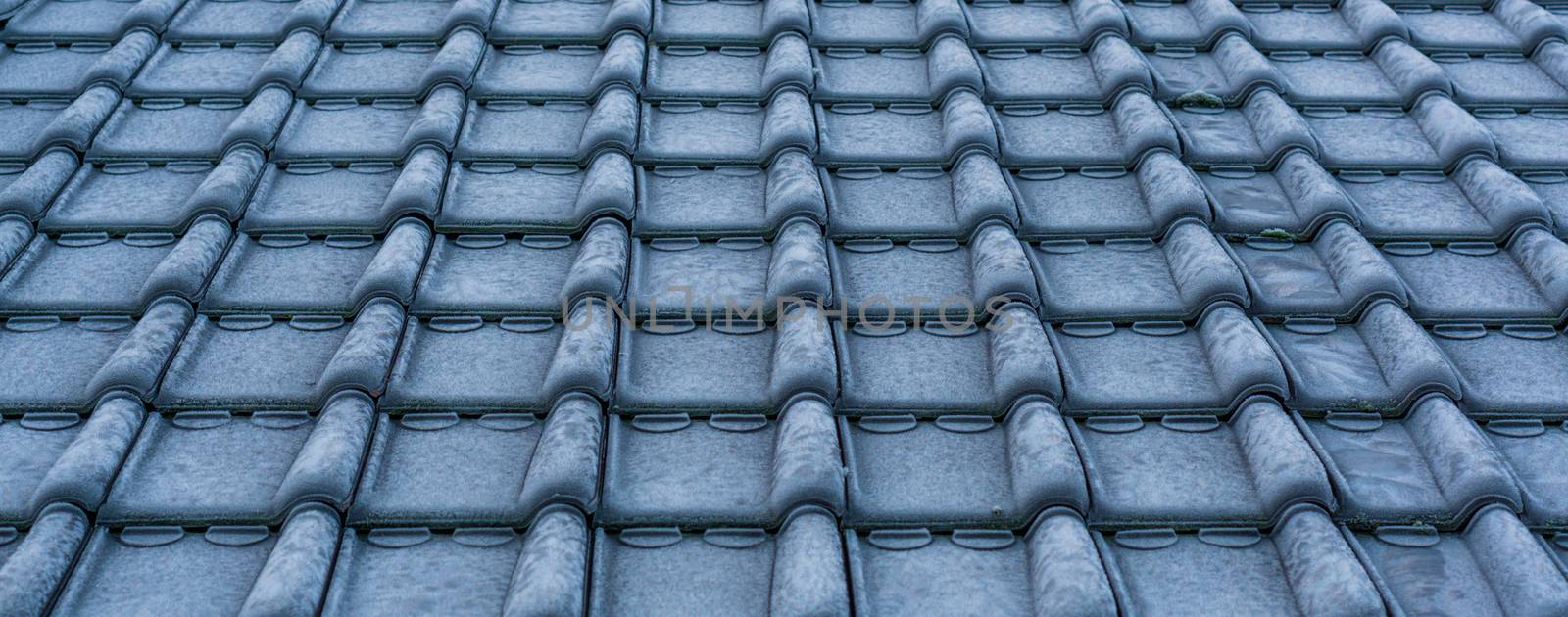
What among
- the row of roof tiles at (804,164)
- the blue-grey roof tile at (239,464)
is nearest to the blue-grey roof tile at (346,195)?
the row of roof tiles at (804,164)

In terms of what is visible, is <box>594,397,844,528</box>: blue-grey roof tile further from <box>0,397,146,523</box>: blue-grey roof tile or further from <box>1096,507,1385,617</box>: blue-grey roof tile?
<box>0,397,146,523</box>: blue-grey roof tile

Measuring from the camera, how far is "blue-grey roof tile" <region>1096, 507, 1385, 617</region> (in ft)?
8.04

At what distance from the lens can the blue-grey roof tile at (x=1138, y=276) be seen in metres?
3.26

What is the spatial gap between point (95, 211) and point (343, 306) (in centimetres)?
103

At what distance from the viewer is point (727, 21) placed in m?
4.68

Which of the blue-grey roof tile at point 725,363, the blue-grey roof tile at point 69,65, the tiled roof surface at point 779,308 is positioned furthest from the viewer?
the blue-grey roof tile at point 69,65

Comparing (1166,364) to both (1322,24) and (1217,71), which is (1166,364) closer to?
(1217,71)

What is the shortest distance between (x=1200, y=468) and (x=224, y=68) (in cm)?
364

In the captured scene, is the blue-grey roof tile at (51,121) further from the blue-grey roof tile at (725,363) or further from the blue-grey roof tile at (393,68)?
the blue-grey roof tile at (725,363)

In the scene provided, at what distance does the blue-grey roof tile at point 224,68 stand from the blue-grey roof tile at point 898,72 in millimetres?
1868

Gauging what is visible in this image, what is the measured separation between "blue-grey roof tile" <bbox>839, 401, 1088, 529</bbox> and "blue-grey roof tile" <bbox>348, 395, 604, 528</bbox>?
1.98 ft

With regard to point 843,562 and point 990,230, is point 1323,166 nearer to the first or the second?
Result: point 990,230

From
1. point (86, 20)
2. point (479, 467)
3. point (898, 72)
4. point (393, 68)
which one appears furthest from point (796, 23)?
point (86, 20)

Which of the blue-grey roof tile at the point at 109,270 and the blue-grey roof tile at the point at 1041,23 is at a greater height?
the blue-grey roof tile at the point at 1041,23
